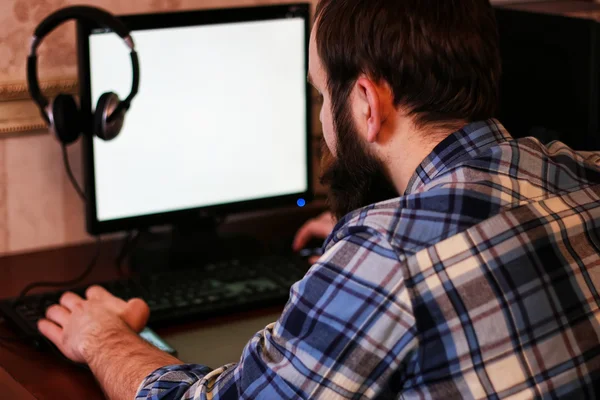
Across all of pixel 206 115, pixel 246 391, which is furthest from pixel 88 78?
pixel 246 391

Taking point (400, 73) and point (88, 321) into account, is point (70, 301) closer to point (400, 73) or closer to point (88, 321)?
point (88, 321)

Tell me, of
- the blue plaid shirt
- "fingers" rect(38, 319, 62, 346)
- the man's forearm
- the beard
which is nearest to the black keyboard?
"fingers" rect(38, 319, 62, 346)

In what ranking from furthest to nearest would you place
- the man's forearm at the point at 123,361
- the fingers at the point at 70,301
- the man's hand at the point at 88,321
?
the fingers at the point at 70,301 → the man's hand at the point at 88,321 → the man's forearm at the point at 123,361

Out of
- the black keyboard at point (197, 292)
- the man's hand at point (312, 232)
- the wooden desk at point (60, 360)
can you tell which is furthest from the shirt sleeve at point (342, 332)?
the man's hand at point (312, 232)

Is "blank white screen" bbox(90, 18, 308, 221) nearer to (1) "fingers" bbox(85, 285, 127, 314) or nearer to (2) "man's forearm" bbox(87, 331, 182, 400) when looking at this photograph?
(1) "fingers" bbox(85, 285, 127, 314)

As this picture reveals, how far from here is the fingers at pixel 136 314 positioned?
4.28 ft

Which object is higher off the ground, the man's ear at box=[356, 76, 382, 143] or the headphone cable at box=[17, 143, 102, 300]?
the man's ear at box=[356, 76, 382, 143]

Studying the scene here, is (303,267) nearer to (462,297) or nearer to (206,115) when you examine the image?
(206,115)

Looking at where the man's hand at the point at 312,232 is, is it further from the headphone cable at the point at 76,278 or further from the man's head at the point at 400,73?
the man's head at the point at 400,73

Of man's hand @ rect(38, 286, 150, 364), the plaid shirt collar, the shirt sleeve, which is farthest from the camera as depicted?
man's hand @ rect(38, 286, 150, 364)

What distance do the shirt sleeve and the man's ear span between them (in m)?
0.16

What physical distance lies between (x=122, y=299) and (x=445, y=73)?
645mm

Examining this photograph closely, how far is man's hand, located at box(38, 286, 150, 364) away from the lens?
1245 mm

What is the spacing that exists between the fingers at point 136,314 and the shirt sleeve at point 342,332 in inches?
14.8
